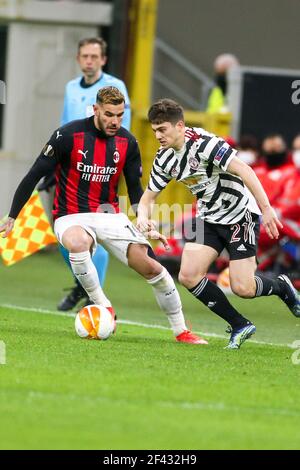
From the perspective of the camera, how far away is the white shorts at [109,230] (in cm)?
1029

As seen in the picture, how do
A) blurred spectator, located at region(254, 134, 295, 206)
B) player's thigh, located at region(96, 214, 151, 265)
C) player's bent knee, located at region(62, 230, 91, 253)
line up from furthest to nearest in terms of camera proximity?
blurred spectator, located at region(254, 134, 295, 206) → player's thigh, located at region(96, 214, 151, 265) → player's bent knee, located at region(62, 230, 91, 253)

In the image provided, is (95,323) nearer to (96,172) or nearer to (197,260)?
(197,260)

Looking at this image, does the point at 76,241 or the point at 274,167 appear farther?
the point at 274,167

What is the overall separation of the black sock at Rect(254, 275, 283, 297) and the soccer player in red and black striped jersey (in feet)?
1.95

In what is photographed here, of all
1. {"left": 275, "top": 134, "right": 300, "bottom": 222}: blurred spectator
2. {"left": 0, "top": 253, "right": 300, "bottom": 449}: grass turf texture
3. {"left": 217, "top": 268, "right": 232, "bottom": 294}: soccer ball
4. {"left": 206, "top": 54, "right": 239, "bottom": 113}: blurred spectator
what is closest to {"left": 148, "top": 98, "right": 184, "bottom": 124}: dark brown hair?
{"left": 0, "top": 253, "right": 300, "bottom": 449}: grass turf texture

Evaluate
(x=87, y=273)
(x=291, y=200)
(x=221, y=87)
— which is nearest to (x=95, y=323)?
(x=87, y=273)

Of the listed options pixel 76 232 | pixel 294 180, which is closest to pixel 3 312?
pixel 76 232

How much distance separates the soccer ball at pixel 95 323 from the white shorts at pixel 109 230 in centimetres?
52

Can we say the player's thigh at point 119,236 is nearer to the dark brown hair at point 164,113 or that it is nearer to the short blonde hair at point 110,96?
the short blonde hair at point 110,96

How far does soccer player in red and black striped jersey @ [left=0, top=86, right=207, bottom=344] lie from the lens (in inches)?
401

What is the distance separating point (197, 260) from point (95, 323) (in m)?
0.88

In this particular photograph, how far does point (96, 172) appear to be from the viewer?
1054cm

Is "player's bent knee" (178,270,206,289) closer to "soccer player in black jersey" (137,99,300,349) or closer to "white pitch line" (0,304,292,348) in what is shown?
"soccer player in black jersey" (137,99,300,349)

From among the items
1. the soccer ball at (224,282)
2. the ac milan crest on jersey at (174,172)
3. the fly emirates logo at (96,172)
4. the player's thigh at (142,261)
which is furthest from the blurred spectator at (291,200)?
the ac milan crest on jersey at (174,172)
